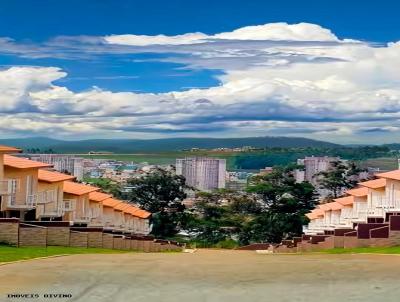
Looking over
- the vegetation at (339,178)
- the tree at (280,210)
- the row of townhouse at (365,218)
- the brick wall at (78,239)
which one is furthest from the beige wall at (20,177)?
the vegetation at (339,178)

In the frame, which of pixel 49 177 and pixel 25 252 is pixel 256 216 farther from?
pixel 25 252

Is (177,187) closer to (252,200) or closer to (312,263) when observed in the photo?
(252,200)

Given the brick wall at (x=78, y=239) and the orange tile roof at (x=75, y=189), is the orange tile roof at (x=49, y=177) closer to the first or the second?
the orange tile roof at (x=75, y=189)

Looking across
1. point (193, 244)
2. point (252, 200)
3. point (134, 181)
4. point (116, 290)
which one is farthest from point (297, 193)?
point (116, 290)

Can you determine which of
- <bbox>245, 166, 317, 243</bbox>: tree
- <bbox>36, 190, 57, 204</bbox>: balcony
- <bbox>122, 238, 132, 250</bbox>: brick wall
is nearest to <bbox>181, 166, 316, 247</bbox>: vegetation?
<bbox>245, 166, 317, 243</bbox>: tree

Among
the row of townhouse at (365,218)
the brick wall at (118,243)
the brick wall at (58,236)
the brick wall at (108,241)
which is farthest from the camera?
the brick wall at (118,243)

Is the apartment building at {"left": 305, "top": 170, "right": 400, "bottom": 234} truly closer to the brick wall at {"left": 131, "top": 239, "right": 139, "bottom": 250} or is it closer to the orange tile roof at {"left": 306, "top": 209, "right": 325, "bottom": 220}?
the orange tile roof at {"left": 306, "top": 209, "right": 325, "bottom": 220}
